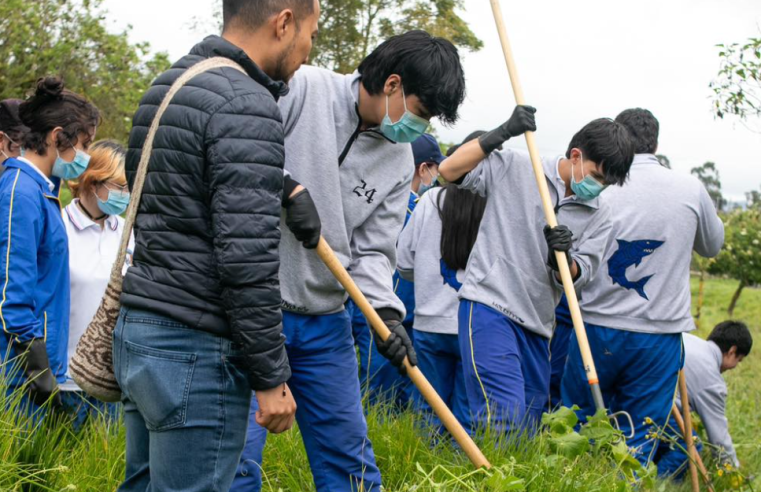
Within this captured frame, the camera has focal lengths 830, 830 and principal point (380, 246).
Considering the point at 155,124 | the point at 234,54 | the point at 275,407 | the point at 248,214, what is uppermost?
the point at 234,54

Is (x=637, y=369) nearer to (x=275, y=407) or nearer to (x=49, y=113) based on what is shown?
(x=275, y=407)

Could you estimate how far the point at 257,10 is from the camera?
2426 millimetres

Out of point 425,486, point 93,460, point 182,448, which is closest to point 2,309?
point 93,460

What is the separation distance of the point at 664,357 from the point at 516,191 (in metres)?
1.57

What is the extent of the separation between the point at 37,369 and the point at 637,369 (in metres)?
3.49

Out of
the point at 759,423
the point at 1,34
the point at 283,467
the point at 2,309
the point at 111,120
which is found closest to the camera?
the point at 2,309

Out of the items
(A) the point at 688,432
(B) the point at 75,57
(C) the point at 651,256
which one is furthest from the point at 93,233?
(B) the point at 75,57

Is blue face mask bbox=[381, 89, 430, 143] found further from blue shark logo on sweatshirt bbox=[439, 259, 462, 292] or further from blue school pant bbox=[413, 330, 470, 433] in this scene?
blue school pant bbox=[413, 330, 470, 433]

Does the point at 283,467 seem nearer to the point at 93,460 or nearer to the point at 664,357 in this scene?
the point at 93,460

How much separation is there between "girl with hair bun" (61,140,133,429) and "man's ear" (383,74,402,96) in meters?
1.80

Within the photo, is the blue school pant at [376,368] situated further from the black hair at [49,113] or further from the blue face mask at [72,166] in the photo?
Answer: the black hair at [49,113]

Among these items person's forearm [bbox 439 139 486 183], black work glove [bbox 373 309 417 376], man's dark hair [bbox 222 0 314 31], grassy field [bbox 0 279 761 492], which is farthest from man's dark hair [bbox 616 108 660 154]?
man's dark hair [bbox 222 0 314 31]

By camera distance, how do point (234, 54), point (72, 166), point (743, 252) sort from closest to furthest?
point (234, 54) < point (72, 166) < point (743, 252)

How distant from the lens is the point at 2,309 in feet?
11.6
